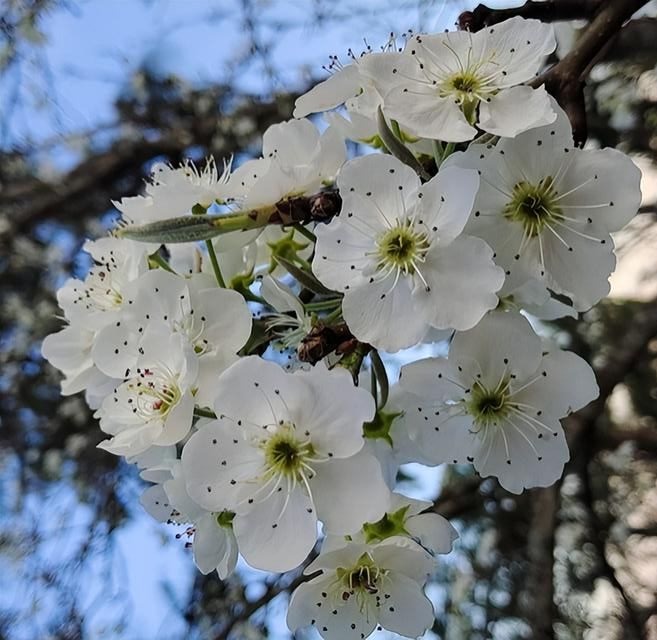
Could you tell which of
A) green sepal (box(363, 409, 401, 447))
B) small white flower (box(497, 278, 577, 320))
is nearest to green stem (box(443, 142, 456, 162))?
small white flower (box(497, 278, 577, 320))

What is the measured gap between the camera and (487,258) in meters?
0.58

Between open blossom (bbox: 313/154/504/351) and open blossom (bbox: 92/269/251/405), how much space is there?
4.1 inches

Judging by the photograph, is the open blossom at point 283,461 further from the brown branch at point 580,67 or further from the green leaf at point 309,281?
the brown branch at point 580,67

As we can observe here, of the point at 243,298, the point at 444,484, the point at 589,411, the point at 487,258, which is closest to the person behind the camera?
the point at 487,258

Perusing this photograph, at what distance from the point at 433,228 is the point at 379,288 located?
6 cm

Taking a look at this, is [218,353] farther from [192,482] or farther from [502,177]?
[502,177]

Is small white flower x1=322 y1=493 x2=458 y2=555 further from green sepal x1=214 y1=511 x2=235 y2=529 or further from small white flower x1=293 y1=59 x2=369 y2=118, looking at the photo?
small white flower x1=293 y1=59 x2=369 y2=118

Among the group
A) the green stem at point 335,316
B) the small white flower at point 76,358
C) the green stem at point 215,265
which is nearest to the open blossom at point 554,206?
the green stem at point 335,316

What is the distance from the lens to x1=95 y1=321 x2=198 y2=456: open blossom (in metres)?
0.62

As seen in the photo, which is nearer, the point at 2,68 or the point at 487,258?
the point at 487,258

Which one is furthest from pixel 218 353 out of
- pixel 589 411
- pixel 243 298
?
pixel 589 411

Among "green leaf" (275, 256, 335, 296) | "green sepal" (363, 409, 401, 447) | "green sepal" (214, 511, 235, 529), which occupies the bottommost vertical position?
"green sepal" (214, 511, 235, 529)

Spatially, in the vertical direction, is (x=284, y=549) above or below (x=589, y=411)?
above

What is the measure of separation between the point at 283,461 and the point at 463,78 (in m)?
0.32
